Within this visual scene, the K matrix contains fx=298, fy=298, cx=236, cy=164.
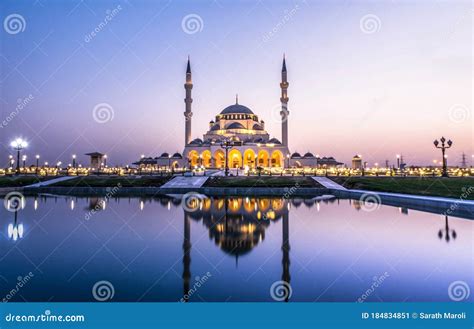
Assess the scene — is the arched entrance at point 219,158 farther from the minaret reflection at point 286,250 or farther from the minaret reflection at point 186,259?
the minaret reflection at point 186,259

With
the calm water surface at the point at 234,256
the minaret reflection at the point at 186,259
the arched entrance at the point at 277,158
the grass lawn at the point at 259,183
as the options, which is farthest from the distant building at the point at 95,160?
the minaret reflection at the point at 186,259

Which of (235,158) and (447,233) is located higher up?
(235,158)

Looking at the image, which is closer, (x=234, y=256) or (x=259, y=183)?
(x=234, y=256)

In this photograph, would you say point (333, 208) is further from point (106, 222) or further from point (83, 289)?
point (83, 289)

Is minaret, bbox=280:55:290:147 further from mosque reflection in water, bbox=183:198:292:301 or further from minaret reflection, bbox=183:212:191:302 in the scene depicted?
minaret reflection, bbox=183:212:191:302

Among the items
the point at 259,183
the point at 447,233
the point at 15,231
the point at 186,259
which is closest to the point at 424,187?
the point at 259,183

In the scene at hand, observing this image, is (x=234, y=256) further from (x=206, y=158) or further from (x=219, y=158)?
(x=206, y=158)
